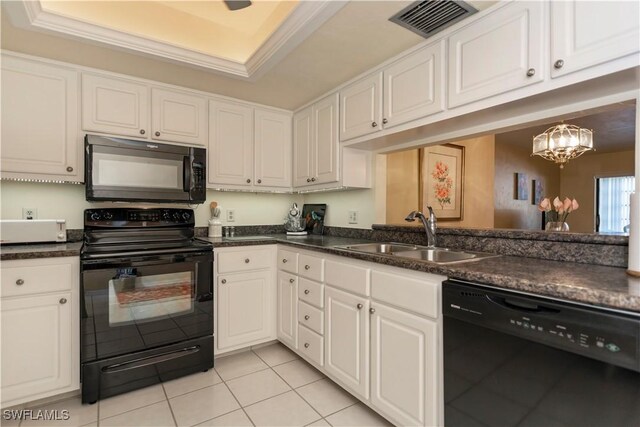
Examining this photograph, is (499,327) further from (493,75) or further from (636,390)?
(493,75)

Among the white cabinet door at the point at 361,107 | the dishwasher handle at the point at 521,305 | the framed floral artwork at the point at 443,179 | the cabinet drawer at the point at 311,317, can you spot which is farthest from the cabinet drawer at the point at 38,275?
the framed floral artwork at the point at 443,179

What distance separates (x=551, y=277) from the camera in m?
1.09

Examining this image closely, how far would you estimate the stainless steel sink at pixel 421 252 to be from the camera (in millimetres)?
1703

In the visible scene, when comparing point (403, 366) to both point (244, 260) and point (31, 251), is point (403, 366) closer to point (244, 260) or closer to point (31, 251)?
point (244, 260)

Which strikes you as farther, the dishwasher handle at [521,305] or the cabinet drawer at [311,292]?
the cabinet drawer at [311,292]

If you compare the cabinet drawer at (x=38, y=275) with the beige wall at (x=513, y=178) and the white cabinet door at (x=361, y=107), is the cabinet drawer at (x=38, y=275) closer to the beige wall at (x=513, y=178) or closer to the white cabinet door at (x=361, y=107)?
the white cabinet door at (x=361, y=107)

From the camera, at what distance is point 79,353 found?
184 cm

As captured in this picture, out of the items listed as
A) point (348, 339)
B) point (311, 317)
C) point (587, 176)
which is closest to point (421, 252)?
point (348, 339)

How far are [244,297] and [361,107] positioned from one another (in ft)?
5.41

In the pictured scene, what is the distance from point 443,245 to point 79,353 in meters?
2.27

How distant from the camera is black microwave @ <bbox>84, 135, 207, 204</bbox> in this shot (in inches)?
82.7

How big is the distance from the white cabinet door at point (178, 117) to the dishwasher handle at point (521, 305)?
2.37 meters

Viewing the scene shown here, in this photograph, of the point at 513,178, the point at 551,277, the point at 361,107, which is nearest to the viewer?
the point at 551,277

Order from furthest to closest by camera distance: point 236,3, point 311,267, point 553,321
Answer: point 311,267 → point 236,3 → point 553,321
